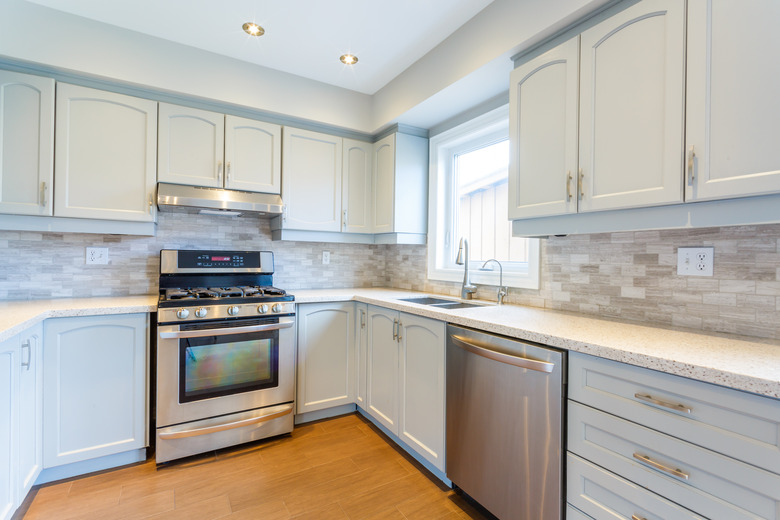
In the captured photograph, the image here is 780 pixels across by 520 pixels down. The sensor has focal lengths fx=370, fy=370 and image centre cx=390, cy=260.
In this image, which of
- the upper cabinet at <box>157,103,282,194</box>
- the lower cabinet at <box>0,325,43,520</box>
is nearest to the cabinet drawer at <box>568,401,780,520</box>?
the lower cabinet at <box>0,325,43,520</box>

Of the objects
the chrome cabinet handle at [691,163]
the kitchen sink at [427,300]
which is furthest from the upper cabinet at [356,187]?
the chrome cabinet handle at [691,163]

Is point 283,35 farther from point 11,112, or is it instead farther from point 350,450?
point 350,450

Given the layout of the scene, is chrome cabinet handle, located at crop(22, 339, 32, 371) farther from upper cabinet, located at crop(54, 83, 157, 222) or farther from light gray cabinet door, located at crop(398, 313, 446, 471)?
light gray cabinet door, located at crop(398, 313, 446, 471)

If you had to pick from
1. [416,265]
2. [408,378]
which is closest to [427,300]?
[416,265]

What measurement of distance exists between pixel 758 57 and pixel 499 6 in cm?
117

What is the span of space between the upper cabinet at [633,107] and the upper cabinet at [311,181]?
1898mm

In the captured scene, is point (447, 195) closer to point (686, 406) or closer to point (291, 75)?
point (291, 75)

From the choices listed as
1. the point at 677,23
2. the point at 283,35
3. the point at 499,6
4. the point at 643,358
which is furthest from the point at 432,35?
the point at 643,358

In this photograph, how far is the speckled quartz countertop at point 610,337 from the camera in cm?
96

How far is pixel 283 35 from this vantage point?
226 centimetres

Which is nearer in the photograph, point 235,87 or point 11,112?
point 11,112

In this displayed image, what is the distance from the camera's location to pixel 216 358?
2.22 metres

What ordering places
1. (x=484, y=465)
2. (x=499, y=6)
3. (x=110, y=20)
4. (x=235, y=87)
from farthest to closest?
(x=235, y=87)
(x=110, y=20)
(x=499, y=6)
(x=484, y=465)

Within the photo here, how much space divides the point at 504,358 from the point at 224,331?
161 centimetres
